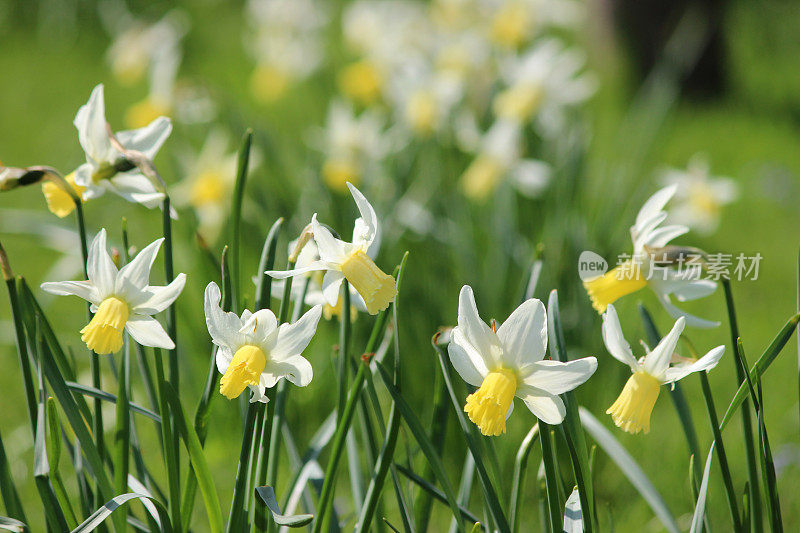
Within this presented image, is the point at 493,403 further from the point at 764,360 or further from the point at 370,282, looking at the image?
the point at 764,360

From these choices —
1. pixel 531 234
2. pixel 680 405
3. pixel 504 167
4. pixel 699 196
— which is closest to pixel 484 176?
pixel 504 167

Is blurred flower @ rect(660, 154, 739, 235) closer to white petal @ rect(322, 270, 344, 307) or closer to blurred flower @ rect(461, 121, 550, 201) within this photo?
blurred flower @ rect(461, 121, 550, 201)

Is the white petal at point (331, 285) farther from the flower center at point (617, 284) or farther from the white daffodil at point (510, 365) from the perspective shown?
the flower center at point (617, 284)

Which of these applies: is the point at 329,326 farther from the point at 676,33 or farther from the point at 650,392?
the point at 676,33

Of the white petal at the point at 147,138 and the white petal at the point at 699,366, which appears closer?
the white petal at the point at 699,366

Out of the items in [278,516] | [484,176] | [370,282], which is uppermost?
[484,176]

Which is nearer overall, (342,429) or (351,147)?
(342,429)

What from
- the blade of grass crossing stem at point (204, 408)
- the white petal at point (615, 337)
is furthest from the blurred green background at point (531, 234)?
the white petal at point (615, 337)
